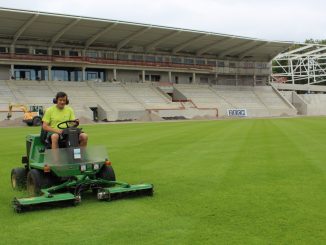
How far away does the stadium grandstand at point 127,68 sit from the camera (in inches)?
2103

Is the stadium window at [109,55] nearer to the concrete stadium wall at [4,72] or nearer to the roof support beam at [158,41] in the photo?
the roof support beam at [158,41]

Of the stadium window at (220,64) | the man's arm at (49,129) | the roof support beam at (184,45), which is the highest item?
the roof support beam at (184,45)

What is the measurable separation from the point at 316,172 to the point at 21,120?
3923 cm

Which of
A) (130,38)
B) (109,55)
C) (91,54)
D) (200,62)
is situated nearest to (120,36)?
(130,38)

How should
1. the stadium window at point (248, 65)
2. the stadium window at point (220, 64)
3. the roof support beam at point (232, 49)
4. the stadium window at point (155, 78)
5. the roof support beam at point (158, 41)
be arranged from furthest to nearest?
the stadium window at point (248, 65), the stadium window at point (220, 64), the roof support beam at point (232, 49), the stadium window at point (155, 78), the roof support beam at point (158, 41)

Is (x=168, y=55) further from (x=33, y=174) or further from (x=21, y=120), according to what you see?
(x=33, y=174)

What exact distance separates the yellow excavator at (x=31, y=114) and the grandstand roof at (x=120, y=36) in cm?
1020

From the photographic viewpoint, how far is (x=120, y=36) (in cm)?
6056

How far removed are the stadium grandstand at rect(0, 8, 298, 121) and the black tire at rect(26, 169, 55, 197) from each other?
138 ft

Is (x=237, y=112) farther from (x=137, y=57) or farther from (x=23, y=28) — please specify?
(x=23, y=28)

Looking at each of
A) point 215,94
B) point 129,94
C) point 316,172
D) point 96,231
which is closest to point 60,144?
point 96,231

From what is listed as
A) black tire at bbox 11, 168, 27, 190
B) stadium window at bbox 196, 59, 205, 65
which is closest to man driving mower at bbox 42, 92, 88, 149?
black tire at bbox 11, 168, 27, 190

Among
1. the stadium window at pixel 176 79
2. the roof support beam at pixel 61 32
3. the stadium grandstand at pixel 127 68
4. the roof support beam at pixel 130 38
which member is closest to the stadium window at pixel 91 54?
the stadium grandstand at pixel 127 68

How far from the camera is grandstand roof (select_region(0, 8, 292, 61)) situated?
52.2 m
